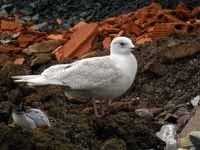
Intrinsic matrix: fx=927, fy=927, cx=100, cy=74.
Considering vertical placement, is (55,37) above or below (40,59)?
Answer: above

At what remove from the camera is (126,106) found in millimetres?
10125

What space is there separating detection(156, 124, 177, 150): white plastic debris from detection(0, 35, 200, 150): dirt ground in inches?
2.7

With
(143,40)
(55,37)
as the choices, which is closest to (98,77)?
(143,40)

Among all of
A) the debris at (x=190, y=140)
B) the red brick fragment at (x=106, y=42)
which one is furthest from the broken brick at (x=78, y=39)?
the debris at (x=190, y=140)

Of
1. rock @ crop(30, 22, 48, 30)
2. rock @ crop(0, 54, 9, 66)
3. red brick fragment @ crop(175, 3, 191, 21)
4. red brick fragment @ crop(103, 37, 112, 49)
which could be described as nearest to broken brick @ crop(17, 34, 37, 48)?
rock @ crop(0, 54, 9, 66)

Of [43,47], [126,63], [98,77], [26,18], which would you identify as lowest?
[98,77]

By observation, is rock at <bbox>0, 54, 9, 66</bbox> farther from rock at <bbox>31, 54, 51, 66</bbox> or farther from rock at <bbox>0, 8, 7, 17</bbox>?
rock at <bbox>0, 8, 7, 17</bbox>

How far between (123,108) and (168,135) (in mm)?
1126

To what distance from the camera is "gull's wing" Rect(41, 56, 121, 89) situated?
949cm

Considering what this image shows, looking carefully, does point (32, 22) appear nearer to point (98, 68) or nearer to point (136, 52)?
point (136, 52)

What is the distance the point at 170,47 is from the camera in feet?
38.3

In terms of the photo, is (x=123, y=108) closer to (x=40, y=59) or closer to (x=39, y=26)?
(x=40, y=59)

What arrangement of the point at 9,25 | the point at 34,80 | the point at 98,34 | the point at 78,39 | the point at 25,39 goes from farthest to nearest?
the point at 9,25
the point at 25,39
the point at 98,34
the point at 78,39
the point at 34,80

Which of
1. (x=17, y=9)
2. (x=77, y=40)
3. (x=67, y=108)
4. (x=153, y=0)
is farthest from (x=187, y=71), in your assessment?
(x=17, y=9)
